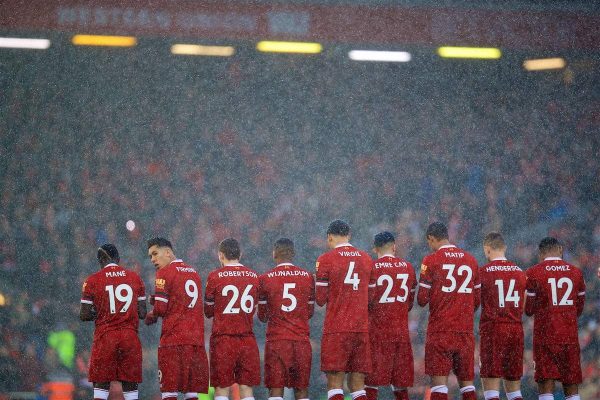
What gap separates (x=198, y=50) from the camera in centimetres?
1587

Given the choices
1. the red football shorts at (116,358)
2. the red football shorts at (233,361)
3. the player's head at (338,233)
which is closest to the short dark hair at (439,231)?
the player's head at (338,233)

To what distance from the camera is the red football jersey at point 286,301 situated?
7316 mm

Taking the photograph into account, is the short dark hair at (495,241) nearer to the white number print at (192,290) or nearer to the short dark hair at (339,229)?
the short dark hair at (339,229)

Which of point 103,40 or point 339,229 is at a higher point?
point 103,40

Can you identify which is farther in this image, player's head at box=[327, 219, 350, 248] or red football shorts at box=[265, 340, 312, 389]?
player's head at box=[327, 219, 350, 248]

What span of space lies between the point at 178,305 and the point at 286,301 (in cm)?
95

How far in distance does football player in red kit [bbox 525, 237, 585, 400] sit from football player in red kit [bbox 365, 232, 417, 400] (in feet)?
4.18

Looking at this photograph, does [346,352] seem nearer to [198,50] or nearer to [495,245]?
[495,245]

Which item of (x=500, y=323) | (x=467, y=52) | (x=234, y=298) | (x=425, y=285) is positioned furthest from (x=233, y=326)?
(x=467, y=52)

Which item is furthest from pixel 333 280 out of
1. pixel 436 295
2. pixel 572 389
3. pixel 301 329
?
pixel 572 389

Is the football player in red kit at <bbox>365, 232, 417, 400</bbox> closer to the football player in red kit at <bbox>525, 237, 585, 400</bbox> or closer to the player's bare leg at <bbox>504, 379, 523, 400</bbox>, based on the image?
the player's bare leg at <bbox>504, 379, 523, 400</bbox>

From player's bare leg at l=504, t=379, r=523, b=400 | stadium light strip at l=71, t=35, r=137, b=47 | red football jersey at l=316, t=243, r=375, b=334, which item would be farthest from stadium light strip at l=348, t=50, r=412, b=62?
player's bare leg at l=504, t=379, r=523, b=400

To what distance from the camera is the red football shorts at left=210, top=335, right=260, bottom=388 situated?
7.25 metres

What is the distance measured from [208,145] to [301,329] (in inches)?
382
